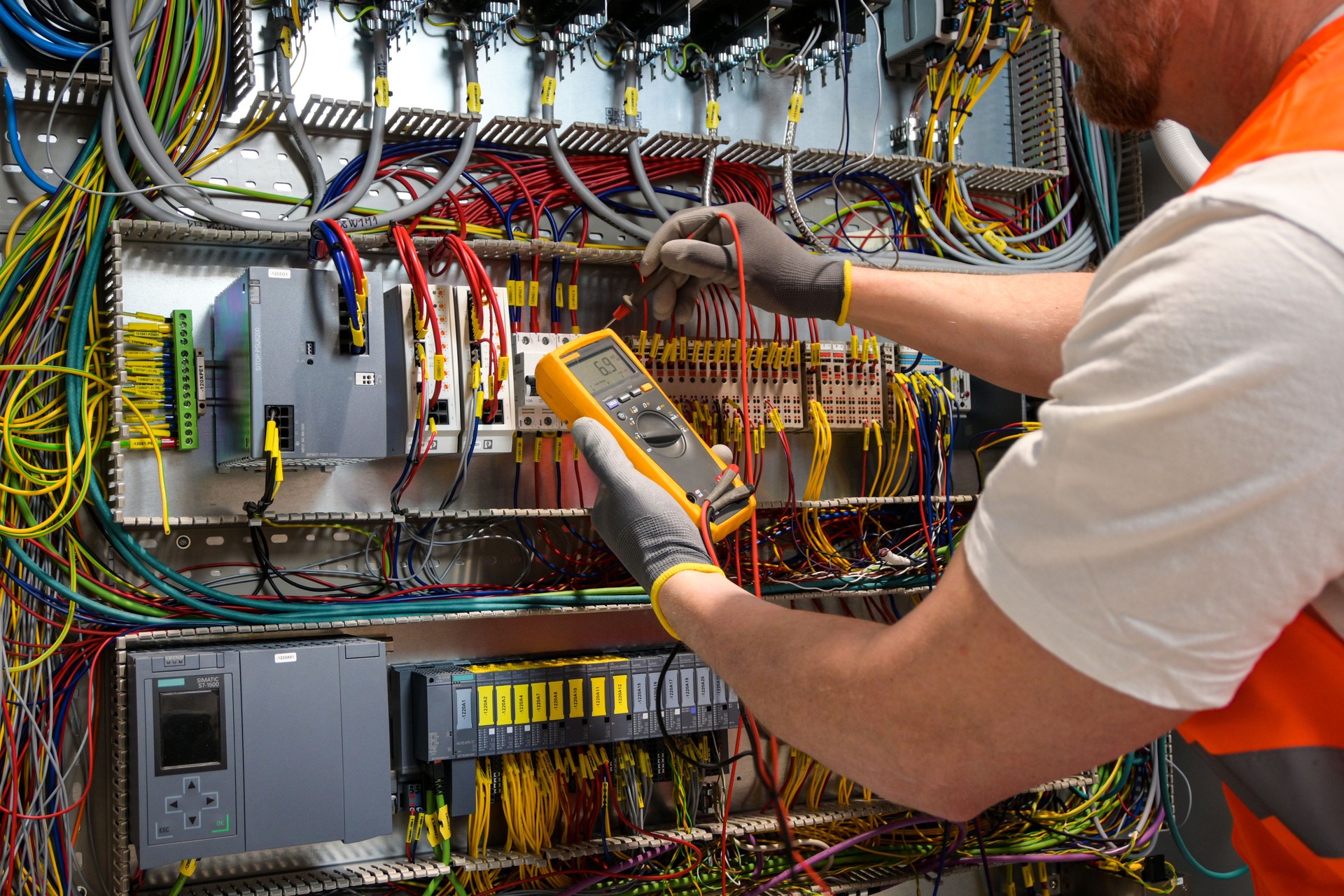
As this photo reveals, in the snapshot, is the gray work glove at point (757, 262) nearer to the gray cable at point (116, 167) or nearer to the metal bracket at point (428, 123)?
the metal bracket at point (428, 123)

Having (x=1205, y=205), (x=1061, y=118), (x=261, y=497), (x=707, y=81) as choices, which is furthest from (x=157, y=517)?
(x=1061, y=118)

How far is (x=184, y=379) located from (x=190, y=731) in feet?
2.37

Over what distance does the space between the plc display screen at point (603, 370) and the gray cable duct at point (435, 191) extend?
0.45 meters

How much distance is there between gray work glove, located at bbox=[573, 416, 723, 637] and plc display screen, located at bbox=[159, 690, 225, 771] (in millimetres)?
857

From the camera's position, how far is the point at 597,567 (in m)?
2.52

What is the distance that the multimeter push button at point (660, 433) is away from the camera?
207 centimetres

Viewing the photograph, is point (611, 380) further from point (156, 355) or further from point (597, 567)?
point (156, 355)

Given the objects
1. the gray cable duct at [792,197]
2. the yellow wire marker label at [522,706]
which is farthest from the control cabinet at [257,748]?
the gray cable duct at [792,197]

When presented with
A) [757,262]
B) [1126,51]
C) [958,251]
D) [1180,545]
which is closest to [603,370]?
[757,262]

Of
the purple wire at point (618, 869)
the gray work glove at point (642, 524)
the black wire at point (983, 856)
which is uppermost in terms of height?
the gray work glove at point (642, 524)

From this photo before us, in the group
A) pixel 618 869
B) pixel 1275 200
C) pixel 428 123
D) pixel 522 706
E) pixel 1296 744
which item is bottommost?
pixel 618 869

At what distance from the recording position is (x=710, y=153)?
2.58m

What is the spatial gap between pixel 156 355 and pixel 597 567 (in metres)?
1.08

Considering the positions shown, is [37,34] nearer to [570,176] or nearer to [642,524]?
[570,176]
